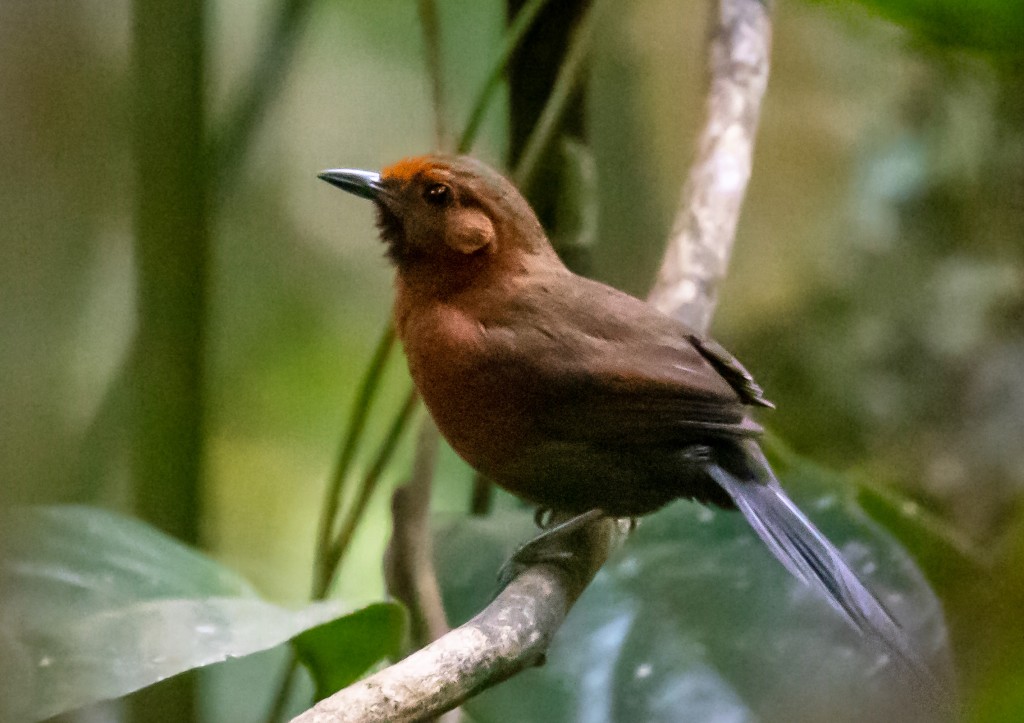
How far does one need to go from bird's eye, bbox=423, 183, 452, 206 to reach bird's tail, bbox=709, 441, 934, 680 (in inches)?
22.9

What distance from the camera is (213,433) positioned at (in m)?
2.35

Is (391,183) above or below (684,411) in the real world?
above

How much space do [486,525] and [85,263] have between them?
977mm

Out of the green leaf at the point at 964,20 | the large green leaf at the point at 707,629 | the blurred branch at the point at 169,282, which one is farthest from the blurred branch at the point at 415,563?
the green leaf at the point at 964,20

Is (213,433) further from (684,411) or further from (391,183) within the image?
(684,411)

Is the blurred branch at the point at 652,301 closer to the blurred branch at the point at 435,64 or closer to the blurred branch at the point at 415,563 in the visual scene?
the blurred branch at the point at 435,64

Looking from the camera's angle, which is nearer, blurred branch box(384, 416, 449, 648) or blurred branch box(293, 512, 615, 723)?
blurred branch box(293, 512, 615, 723)

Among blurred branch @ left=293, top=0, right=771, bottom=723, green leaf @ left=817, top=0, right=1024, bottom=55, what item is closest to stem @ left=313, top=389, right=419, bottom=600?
blurred branch @ left=293, top=0, right=771, bottom=723

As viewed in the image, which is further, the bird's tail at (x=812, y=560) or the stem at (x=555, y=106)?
the stem at (x=555, y=106)

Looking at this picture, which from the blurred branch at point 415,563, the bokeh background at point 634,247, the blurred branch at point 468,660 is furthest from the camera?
the bokeh background at point 634,247

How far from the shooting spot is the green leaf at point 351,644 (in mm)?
1322

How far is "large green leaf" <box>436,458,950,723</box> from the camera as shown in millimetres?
1464

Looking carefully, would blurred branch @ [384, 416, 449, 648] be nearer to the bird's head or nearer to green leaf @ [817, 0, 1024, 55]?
the bird's head

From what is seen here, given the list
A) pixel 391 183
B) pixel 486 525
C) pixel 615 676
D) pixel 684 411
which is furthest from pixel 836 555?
pixel 391 183
